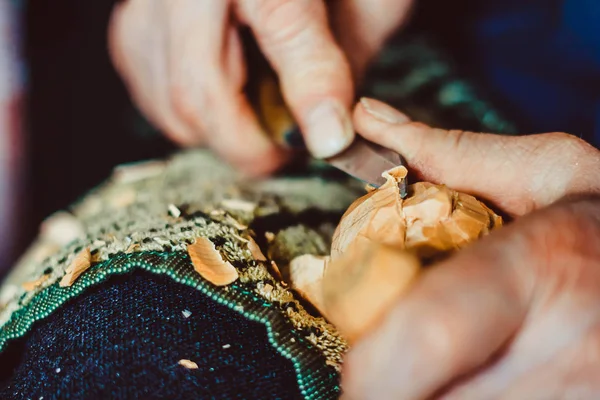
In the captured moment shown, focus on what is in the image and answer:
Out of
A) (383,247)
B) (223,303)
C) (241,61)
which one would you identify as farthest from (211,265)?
(241,61)

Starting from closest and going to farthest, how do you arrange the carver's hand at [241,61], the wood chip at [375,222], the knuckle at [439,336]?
1. the knuckle at [439,336]
2. the wood chip at [375,222]
3. the carver's hand at [241,61]

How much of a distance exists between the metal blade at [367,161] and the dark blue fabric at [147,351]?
19 centimetres

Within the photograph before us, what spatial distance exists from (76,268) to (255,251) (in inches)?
5.2

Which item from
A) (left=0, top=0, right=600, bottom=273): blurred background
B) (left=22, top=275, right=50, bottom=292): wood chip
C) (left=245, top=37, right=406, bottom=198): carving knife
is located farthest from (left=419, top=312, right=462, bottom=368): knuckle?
(left=0, top=0, right=600, bottom=273): blurred background

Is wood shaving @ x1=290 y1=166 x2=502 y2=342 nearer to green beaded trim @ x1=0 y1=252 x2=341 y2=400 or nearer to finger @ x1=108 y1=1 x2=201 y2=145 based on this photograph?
green beaded trim @ x1=0 y1=252 x2=341 y2=400

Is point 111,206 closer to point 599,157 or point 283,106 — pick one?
point 283,106

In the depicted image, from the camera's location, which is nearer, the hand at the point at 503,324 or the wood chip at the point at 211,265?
the hand at the point at 503,324

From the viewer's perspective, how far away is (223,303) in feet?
1.18

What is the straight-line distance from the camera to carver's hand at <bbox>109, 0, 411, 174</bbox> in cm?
58

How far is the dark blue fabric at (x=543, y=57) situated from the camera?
0.68m

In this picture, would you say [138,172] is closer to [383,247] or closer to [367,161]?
[367,161]

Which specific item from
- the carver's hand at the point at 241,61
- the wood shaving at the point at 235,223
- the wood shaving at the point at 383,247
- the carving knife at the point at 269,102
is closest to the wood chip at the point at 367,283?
the wood shaving at the point at 383,247

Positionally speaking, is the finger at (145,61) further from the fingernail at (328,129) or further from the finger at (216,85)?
the fingernail at (328,129)

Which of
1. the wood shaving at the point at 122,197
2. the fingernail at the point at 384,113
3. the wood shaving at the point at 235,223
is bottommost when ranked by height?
the wood shaving at the point at 122,197
